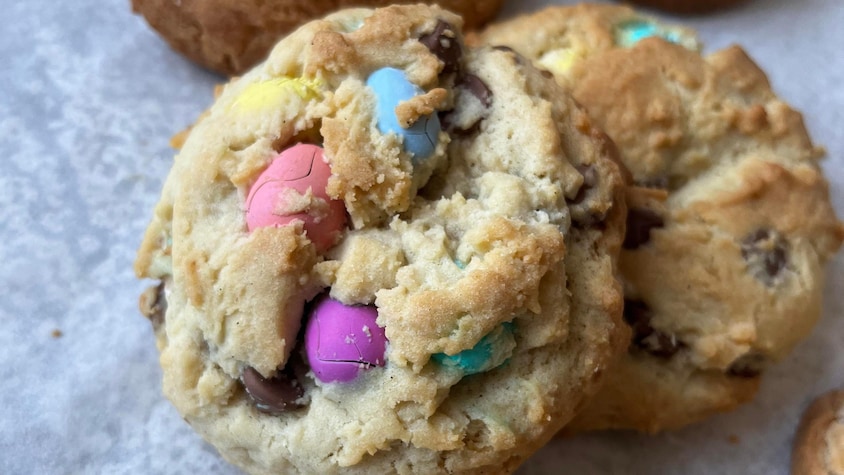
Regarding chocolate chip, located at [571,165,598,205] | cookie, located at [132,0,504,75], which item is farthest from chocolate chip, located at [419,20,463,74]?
cookie, located at [132,0,504,75]

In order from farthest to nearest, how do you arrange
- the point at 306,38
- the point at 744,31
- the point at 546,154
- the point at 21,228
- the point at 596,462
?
the point at 744,31, the point at 21,228, the point at 596,462, the point at 306,38, the point at 546,154

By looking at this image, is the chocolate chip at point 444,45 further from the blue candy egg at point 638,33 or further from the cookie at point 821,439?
the cookie at point 821,439

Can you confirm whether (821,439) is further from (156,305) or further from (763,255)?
(156,305)

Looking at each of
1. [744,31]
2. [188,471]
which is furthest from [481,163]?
[744,31]

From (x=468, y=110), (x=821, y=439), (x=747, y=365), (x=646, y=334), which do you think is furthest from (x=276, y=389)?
(x=821, y=439)

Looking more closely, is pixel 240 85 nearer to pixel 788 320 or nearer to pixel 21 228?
pixel 21 228

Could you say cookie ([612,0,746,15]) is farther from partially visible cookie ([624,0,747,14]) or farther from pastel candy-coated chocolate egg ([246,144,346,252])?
pastel candy-coated chocolate egg ([246,144,346,252])
